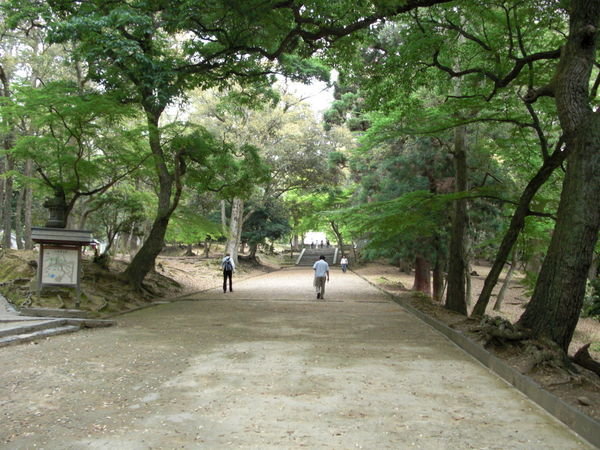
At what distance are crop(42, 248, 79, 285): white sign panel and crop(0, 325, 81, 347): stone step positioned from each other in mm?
1632

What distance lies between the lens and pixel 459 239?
41.3 feet

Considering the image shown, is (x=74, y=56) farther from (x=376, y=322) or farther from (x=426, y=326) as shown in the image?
(x=426, y=326)

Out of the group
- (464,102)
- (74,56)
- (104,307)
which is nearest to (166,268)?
(104,307)

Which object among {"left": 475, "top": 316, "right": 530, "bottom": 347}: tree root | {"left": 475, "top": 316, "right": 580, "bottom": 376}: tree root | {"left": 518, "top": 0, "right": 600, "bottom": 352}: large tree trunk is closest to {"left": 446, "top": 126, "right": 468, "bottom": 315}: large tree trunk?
{"left": 475, "top": 316, "right": 530, "bottom": 347}: tree root

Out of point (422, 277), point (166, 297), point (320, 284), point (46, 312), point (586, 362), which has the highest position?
point (422, 277)

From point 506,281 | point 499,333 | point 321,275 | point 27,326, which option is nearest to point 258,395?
point 499,333

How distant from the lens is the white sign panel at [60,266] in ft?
35.8

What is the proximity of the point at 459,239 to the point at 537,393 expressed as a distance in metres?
7.55

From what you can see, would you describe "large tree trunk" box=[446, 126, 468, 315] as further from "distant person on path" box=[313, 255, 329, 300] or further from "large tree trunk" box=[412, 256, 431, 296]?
"large tree trunk" box=[412, 256, 431, 296]

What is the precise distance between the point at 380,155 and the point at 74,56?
509 inches

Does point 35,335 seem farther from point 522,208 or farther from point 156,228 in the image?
point 522,208

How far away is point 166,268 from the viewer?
2412cm

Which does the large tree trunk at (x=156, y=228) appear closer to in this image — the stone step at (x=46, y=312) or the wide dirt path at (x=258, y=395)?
the stone step at (x=46, y=312)

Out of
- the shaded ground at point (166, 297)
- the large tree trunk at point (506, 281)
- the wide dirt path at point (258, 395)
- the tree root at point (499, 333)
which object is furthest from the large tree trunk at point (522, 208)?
the large tree trunk at point (506, 281)
